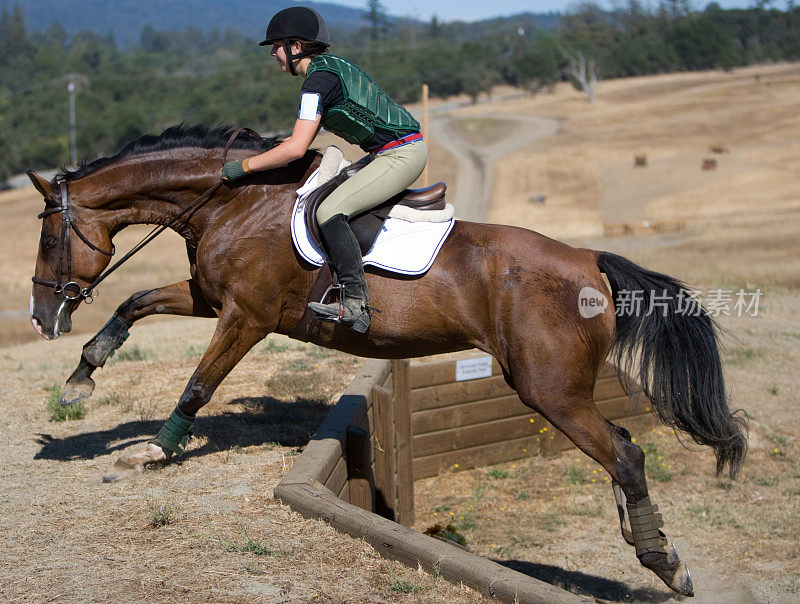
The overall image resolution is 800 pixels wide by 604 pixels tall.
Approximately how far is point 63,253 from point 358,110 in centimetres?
199

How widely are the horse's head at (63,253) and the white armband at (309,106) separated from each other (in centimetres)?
151

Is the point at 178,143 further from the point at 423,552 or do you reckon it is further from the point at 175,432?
the point at 423,552

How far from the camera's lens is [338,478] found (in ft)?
16.6

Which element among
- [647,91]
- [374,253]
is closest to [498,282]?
[374,253]

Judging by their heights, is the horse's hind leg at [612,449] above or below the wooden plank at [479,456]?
above

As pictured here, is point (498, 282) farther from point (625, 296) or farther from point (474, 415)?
point (474, 415)

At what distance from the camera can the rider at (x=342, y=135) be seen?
4.31 metres

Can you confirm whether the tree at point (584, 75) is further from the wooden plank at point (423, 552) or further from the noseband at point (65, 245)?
the wooden plank at point (423, 552)

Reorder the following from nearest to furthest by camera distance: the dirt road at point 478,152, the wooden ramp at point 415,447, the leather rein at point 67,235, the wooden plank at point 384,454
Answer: the wooden ramp at point 415,447 < the leather rein at point 67,235 < the wooden plank at point 384,454 < the dirt road at point 478,152

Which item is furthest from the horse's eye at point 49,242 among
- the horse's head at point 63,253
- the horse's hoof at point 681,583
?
the horse's hoof at point 681,583

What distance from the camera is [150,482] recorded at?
4.73 meters

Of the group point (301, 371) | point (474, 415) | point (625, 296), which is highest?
point (625, 296)

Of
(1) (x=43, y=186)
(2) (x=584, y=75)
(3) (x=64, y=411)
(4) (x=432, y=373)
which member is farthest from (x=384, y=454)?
(2) (x=584, y=75)

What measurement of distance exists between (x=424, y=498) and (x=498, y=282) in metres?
3.38
